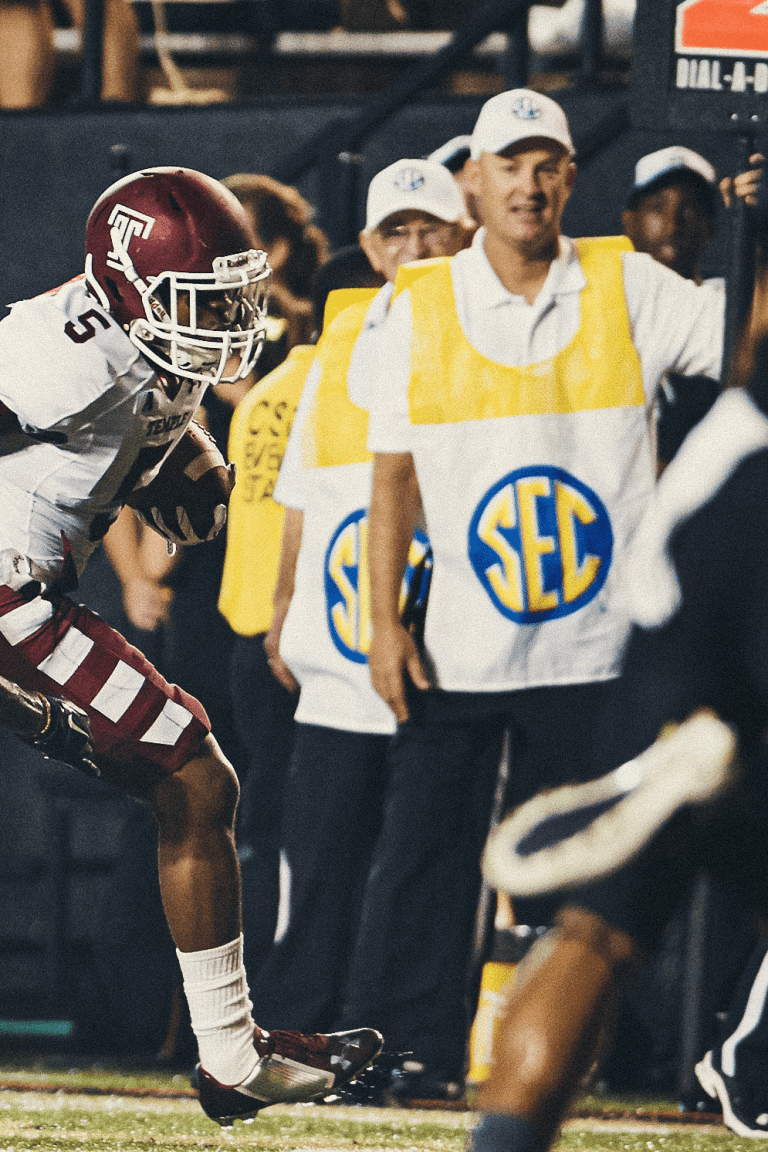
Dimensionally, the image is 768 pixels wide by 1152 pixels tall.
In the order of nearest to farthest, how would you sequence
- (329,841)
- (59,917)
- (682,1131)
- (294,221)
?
(682,1131) → (329,841) → (294,221) → (59,917)

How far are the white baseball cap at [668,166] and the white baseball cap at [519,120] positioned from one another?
593 millimetres

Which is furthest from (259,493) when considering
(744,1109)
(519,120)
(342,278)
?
(744,1109)

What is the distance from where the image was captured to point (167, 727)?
344 cm

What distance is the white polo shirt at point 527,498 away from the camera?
3.74 metres

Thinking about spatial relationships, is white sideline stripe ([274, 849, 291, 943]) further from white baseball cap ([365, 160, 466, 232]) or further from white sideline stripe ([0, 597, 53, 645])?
white baseball cap ([365, 160, 466, 232])

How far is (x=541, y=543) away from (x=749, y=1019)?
40.0 inches

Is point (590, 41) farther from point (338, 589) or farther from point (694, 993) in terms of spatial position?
point (694, 993)

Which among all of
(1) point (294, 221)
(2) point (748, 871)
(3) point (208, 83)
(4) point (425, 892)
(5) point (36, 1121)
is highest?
(3) point (208, 83)

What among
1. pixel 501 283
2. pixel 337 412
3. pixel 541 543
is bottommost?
pixel 541 543

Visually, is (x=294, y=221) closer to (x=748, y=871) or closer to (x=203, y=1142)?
(x=203, y=1142)

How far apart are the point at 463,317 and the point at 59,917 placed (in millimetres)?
2275

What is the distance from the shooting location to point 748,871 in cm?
249

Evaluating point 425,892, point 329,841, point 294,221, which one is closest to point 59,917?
point 329,841

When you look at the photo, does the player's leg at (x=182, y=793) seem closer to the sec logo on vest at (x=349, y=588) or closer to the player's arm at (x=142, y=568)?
the sec logo on vest at (x=349, y=588)
